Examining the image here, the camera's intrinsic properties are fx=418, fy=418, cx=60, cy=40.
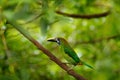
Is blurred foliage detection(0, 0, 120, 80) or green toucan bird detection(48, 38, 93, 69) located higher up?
green toucan bird detection(48, 38, 93, 69)

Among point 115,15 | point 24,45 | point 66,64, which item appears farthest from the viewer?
point 115,15

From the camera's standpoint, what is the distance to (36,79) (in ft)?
3.81

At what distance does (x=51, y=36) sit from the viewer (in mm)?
1258

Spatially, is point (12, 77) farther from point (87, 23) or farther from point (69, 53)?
point (87, 23)

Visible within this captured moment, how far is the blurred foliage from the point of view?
0.99 metres

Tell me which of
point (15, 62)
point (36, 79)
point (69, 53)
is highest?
point (69, 53)

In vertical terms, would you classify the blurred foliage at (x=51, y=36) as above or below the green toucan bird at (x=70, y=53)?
below

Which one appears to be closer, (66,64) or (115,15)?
(66,64)

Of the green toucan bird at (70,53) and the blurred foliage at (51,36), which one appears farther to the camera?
the blurred foliage at (51,36)

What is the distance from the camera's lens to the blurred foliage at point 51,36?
38.9 inches

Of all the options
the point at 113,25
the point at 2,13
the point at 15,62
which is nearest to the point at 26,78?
the point at 15,62

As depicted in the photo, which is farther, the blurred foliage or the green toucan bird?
the blurred foliage

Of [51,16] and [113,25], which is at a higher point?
[51,16]

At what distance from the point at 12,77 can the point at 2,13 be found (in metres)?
0.16
